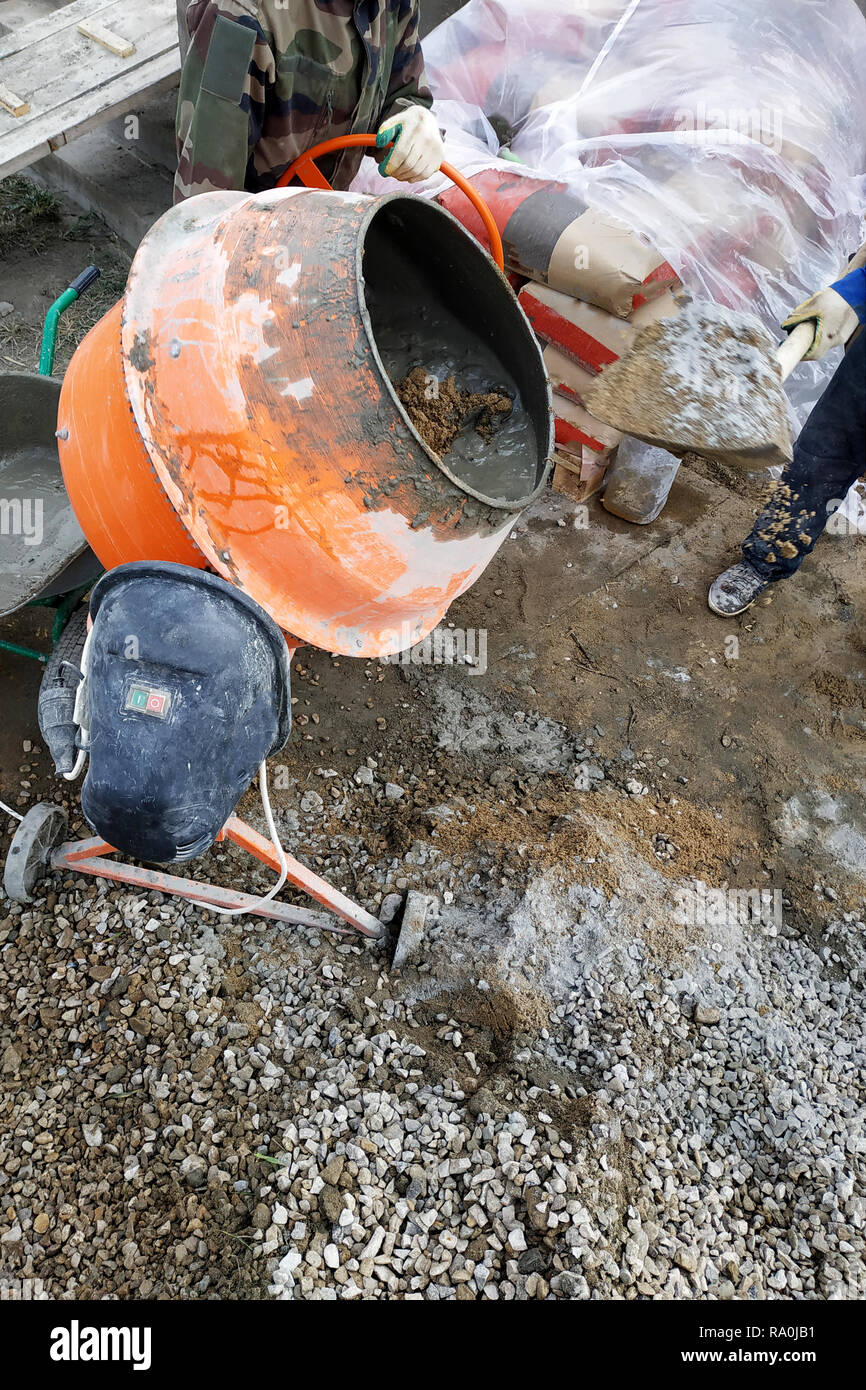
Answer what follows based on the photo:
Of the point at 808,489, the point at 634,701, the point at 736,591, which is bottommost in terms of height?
the point at 634,701

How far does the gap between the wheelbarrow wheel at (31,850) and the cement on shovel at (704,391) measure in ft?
6.16

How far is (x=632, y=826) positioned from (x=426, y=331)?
1564mm

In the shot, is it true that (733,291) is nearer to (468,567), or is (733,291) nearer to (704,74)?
(704,74)

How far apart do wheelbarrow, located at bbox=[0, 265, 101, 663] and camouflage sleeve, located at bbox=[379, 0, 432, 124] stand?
41.9 inches

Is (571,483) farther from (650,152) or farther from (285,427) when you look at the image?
(285,427)

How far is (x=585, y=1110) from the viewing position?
6.93 ft

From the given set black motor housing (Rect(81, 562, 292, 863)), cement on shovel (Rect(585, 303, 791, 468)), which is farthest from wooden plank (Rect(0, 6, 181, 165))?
black motor housing (Rect(81, 562, 292, 863))

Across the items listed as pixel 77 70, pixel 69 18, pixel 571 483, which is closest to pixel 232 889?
pixel 571 483

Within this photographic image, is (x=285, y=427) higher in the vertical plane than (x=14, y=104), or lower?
higher

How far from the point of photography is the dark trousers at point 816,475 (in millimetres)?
3047

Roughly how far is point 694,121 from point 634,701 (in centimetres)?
226

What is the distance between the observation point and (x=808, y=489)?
10.7 ft

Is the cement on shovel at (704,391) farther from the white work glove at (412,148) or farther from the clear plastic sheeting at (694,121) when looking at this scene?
the white work glove at (412,148)

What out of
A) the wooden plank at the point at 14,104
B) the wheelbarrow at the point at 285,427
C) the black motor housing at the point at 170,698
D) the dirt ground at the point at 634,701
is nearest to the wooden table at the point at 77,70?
the wooden plank at the point at 14,104
